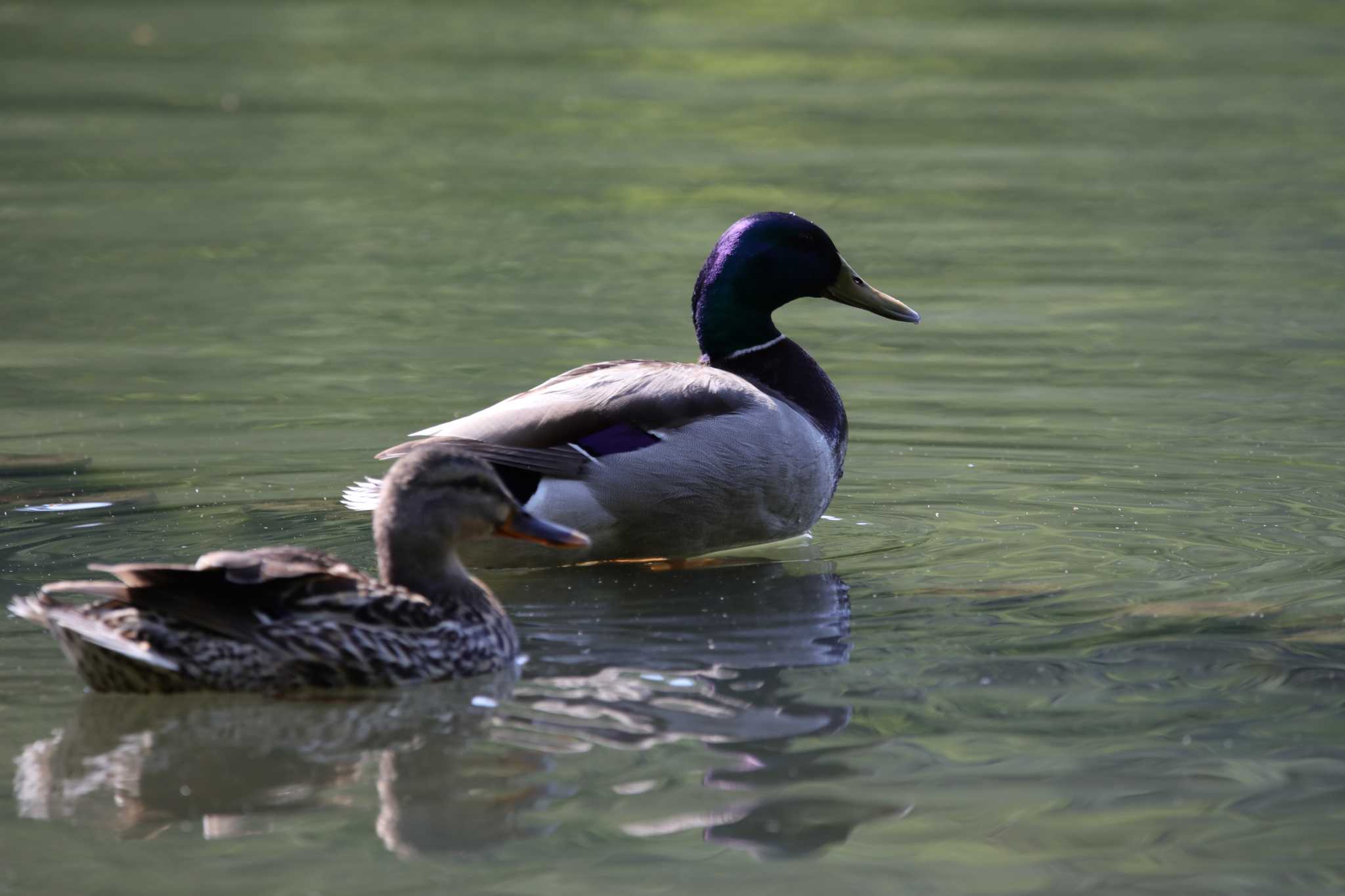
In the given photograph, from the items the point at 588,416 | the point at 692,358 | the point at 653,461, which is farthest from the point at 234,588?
the point at 692,358

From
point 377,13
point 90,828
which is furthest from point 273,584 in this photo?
point 377,13

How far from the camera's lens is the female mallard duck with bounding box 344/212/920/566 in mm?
7594

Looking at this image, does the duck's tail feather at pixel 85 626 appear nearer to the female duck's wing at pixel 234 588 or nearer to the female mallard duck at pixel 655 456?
the female duck's wing at pixel 234 588

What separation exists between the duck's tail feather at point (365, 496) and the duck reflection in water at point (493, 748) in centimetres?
91

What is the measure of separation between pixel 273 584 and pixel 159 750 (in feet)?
1.87

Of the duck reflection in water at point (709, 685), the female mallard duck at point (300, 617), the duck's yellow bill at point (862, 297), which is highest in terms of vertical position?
the duck's yellow bill at point (862, 297)

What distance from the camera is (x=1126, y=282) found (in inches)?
516

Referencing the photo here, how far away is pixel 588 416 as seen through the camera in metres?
7.66

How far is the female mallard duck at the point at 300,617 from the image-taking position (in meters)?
5.87

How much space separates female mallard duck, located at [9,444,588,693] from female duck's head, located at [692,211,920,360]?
2.45m

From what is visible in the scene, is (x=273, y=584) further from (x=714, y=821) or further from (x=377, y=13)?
(x=377, y=13)

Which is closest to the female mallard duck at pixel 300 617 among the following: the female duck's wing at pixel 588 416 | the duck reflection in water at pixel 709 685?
the duck reflection in water at pixel 709 685

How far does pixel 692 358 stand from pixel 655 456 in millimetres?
3669

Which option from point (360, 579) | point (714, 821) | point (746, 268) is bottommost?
point (714, 821)
